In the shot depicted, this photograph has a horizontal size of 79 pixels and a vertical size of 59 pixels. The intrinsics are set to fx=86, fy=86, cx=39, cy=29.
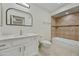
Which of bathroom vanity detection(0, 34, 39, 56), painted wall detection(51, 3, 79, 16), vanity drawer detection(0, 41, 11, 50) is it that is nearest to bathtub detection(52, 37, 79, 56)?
bathroom vanity detection(0, 34, 39, 56)

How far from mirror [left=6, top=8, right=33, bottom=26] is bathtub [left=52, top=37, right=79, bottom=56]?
2.05 ft

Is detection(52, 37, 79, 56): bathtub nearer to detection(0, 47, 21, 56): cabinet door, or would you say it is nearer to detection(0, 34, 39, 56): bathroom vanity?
detection(0, 34, 39, 56): bathroom vanity

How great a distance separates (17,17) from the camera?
5.29 ft

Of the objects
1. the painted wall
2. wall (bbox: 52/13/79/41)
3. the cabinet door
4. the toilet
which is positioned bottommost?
the cabinet door

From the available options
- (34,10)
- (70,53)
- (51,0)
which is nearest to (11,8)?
(34,10)

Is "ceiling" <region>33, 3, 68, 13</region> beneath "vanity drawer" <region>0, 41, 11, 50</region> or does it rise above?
above

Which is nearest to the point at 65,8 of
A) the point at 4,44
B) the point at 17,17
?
the point at 17,17

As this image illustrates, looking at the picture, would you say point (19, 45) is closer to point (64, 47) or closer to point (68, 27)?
point (64, 47)

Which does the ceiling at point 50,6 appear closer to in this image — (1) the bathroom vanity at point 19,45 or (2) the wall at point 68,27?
(2) the wall at point 68,27

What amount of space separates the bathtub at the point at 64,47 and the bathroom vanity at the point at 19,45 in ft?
1.21

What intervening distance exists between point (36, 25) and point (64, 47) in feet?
2.29

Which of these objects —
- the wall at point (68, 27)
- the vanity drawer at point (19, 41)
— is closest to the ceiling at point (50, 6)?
the wall at point (68, 27)

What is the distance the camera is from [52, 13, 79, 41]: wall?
165 cm

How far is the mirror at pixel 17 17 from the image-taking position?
1583mm
